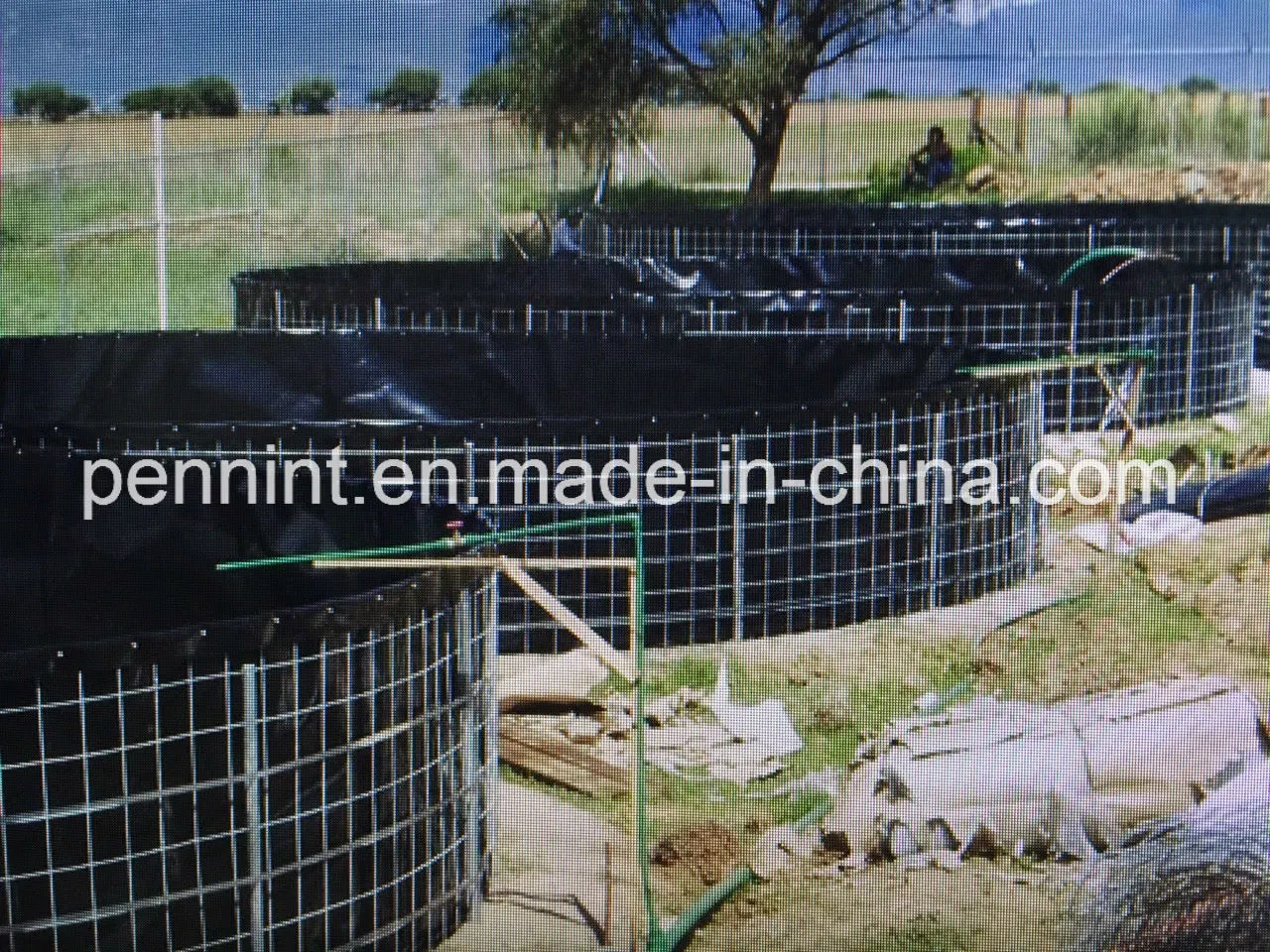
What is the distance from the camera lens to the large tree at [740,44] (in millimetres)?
30047

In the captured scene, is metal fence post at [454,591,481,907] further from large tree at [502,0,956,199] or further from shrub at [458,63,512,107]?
large tree at [502,0,956,199]

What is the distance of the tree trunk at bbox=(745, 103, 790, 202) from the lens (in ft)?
104

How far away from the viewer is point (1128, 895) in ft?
18.4

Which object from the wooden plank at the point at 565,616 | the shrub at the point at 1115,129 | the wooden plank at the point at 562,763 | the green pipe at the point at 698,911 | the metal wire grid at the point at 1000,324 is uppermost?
the shrub at the point at 1115,129

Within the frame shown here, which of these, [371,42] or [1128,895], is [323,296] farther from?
[371,42]

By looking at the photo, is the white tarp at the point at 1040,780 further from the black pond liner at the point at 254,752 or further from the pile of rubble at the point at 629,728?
the black pond liner at the point at 254,752

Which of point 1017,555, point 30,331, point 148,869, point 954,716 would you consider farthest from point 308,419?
point 30,331

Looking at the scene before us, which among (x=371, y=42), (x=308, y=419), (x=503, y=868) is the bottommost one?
(x=503, y=868)

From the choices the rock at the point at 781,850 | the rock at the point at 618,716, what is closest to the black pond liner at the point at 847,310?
the rock at the point at 618,716

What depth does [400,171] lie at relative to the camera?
31000 millimetres

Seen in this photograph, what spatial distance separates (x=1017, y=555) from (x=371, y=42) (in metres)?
20.7

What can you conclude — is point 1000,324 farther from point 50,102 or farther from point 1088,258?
Result: point 50,102

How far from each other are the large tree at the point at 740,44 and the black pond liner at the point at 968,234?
8243mm

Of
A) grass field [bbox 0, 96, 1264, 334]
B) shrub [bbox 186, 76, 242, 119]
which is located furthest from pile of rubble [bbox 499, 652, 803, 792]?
shrub [bbox 186, 76, 242, 119]
